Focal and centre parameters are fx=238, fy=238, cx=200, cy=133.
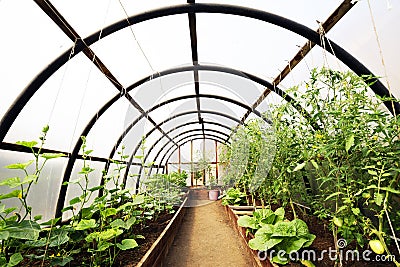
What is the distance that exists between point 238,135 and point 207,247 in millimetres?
2062

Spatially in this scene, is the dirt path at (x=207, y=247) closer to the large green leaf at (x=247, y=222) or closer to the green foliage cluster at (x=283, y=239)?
the large green leaf at (x=247, y=222)

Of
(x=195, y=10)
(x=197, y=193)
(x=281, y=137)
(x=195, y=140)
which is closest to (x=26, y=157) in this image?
(x=195, y=10)

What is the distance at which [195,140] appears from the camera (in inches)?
547

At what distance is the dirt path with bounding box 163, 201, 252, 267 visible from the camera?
10.7 feet

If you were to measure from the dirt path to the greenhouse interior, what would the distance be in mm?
35

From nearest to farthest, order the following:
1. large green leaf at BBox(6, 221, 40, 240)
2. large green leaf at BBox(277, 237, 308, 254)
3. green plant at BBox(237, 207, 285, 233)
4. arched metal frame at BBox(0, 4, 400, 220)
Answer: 1. large green leaf at BBox(6, 221, 40, 240)
2. large green leaf at BBox(277, 237, 308, 254)
3. arched metal frame at BBox(0, 4, 400, 220)
4. green plant at BBox(237, 207, 285, 233)

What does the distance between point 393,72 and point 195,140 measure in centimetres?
1188

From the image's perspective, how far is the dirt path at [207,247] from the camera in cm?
325

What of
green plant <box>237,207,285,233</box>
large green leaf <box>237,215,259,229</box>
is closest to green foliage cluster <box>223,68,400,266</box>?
green plant <box>237,207,285,233</box>

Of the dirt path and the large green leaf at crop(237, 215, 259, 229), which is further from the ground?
the large green leaf at crop(237, 215, 259, 229)

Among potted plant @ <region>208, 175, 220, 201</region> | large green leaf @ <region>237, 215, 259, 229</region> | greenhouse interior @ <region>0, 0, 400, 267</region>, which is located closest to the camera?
greenhouse interior @ <region>0, 0, 400, 267</region>

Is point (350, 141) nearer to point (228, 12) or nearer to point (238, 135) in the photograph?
point (228, 12)

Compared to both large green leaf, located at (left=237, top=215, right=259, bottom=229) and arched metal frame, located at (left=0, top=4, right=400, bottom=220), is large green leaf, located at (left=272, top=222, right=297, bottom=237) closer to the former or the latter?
large green leaf, located at (left=237, top=215, right=259, bottom=229)

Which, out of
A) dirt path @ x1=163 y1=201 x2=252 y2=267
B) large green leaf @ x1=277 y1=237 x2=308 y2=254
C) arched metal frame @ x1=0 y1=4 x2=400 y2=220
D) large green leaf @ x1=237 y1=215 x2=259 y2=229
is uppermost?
arched metal frame @ x1=0 y1=4 x2=400 y2=220
